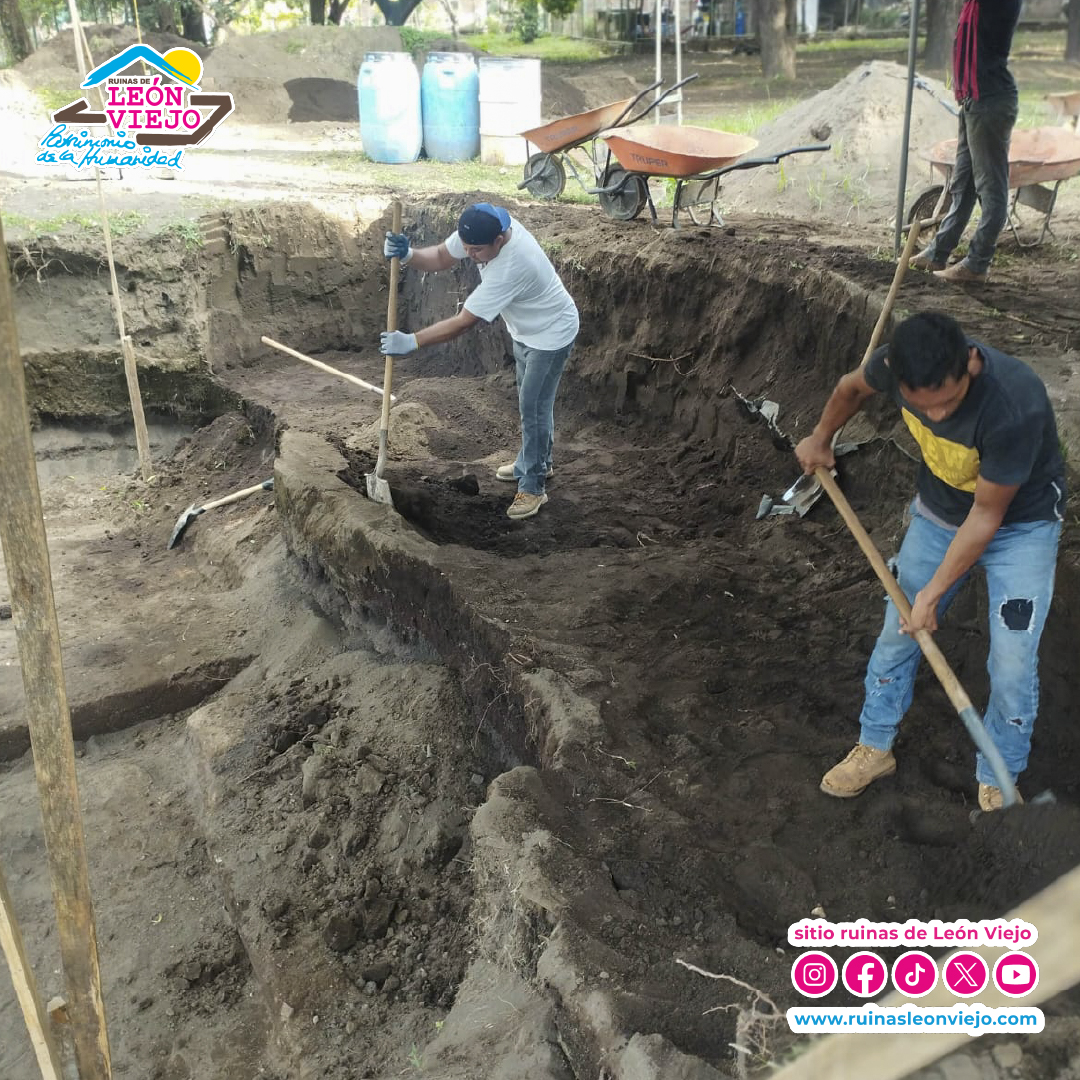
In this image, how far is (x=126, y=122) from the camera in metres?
7.70

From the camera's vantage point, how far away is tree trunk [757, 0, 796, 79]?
16.3 metres

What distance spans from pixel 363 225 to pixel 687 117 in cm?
693

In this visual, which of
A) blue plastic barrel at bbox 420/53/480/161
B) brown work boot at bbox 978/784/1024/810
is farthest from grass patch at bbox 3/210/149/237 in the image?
brown work boot at bbox 978/784/1024/810

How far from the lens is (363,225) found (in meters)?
9.34

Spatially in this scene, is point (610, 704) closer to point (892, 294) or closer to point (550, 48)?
point (892, 294)

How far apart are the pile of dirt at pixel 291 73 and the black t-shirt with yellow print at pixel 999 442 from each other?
16.1 metres

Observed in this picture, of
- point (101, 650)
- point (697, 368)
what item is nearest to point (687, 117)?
point (697, 368)

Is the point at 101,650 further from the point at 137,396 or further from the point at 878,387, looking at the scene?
the point at 878,387

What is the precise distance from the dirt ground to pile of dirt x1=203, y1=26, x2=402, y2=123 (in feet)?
32.9

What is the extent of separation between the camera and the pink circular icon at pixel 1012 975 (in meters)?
1.62

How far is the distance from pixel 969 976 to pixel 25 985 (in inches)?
74.8

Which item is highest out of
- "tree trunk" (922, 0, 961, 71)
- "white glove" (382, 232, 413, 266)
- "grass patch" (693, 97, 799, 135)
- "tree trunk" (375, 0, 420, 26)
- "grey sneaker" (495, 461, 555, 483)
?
"tree trunk" (375, 0, 420, 26)

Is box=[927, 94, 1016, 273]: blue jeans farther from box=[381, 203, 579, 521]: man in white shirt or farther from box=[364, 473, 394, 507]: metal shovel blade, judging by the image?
box=[364, 473, 394, 507]: metal shovel blade

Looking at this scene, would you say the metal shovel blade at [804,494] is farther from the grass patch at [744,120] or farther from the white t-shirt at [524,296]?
the grass patch at [744,120]
